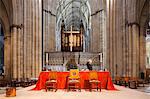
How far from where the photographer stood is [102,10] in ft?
115

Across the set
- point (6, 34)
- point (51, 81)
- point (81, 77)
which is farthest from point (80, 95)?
point (6, 34)

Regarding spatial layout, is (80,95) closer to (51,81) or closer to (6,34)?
(51,81)

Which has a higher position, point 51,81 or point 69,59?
point 69,59

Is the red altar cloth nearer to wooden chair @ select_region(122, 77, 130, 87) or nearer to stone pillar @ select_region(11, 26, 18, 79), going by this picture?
wooden chair @ select_region(122, 77, 130, 87)

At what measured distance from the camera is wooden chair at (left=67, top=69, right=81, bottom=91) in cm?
1291

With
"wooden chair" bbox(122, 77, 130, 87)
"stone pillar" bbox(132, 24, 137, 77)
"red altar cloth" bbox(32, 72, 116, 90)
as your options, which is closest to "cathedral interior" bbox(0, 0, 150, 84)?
"stone pillar" bbox(132, 24, 137, 77)

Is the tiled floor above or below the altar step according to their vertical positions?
below

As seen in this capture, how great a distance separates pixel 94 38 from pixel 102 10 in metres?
3.75

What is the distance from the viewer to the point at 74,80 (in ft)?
42.4

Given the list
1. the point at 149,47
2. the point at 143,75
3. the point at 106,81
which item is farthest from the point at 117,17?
the point at 149,47

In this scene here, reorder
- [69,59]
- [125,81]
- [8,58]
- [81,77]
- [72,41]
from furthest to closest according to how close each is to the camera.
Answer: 1. [69,59]
2. [72,41]
3. [8,58]
4. [125,81]
5. [81,77]

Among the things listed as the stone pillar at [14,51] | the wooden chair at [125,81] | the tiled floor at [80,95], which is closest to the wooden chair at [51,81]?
the tiled floor at [80,95]

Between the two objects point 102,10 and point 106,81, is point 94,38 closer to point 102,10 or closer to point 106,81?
point 102,10

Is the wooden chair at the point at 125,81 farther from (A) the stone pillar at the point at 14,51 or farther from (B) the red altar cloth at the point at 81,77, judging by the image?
(A) the stone pillar at the point at 14,51
